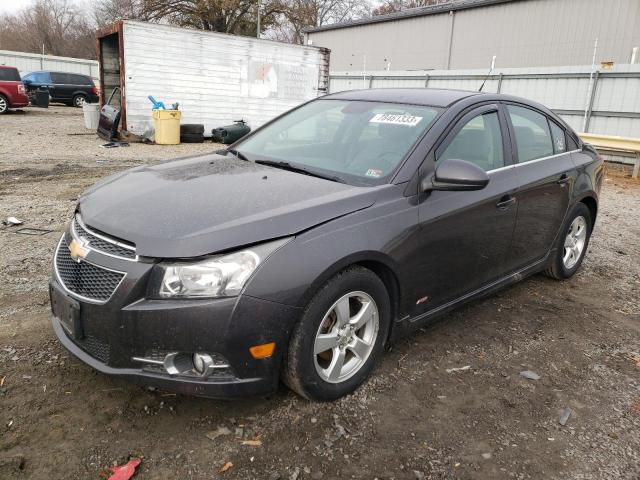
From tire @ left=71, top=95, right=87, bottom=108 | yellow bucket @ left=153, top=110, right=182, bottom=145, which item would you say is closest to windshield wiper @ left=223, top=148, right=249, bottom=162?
yellow bucket @ left=153, top=110, right=182, bottom=145

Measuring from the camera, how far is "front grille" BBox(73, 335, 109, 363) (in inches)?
98.0

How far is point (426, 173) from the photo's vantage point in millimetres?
3125

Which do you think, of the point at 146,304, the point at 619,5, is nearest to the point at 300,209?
the point at 146,304

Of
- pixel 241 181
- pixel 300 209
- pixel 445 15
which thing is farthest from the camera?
pixel 445 15

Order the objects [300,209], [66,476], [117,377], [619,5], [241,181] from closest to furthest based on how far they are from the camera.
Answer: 1. [66,476]
2. [117,377]
3. [300,209]
4. [241,181]
5. [619,5]

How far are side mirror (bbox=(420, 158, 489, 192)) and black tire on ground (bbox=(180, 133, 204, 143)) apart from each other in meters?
13.3

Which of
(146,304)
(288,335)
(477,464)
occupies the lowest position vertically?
(477,464)

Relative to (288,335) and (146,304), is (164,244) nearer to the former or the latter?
(146,304)

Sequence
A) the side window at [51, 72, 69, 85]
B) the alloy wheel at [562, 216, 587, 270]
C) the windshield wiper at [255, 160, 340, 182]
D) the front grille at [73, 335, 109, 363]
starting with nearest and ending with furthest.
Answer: the front grille at [73, 335, 109, 363] < the windshield wiper at [255, 160, 340, 182] < the alloy wheel at [562, 216, 587, 270] < the side window at [51, 72, 69, 85]

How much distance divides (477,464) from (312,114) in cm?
273

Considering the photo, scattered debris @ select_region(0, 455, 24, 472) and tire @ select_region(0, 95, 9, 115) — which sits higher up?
tire @ select_region(0, 95, 9, 115)

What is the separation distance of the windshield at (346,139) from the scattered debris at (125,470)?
180cm

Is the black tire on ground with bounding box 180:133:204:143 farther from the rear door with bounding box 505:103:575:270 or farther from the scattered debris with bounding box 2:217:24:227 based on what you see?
the rear door with bounding box 505:103:575:270

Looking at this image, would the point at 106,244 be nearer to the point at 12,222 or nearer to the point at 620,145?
the point at 12,222
